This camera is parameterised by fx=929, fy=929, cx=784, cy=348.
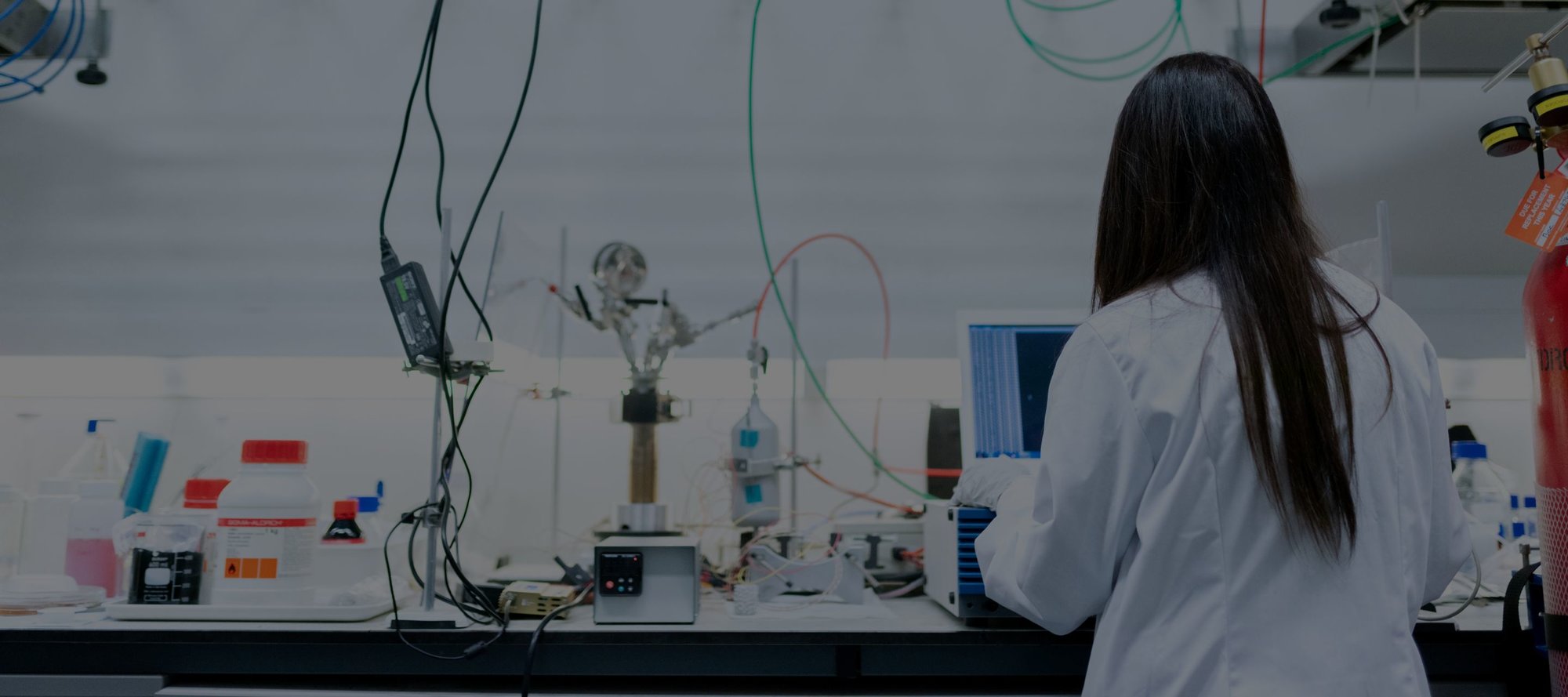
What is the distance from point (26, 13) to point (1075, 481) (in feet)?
7.53

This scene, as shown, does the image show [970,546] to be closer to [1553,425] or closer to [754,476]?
[754,476]

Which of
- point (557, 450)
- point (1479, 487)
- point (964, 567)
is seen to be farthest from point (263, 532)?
point (1479, 487)

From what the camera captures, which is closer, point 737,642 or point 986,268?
point 737,642

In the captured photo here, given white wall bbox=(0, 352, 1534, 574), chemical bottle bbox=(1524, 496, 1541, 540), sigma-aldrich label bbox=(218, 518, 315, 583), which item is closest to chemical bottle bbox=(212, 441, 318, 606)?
sigma-aldrich label bbox=(218, 518, 315, 583)

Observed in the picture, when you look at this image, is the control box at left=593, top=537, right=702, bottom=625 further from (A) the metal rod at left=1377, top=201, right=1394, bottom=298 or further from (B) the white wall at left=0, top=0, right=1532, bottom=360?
(A) the metal rod at left=1377, top=201, right=1394, bottom=298

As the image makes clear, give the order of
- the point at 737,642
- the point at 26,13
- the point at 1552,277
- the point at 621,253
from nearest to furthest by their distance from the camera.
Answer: the point at 1552,277, the point at 737,642, the point at 621,253, the point at 26,13

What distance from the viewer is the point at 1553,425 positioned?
1.06 meters

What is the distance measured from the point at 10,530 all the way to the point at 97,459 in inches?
7.4

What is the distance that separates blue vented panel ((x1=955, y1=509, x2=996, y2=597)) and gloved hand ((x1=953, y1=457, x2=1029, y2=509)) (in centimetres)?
1

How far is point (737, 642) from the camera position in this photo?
3.87 feet

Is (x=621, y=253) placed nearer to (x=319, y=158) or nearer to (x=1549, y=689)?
(x=319, y=158)

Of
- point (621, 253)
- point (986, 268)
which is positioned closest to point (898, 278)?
point (986, 268)

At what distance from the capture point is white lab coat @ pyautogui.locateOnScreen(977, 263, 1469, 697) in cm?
84

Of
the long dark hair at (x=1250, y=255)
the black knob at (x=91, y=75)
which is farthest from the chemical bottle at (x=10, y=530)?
the long dark hair at (x=1250, y=255)
